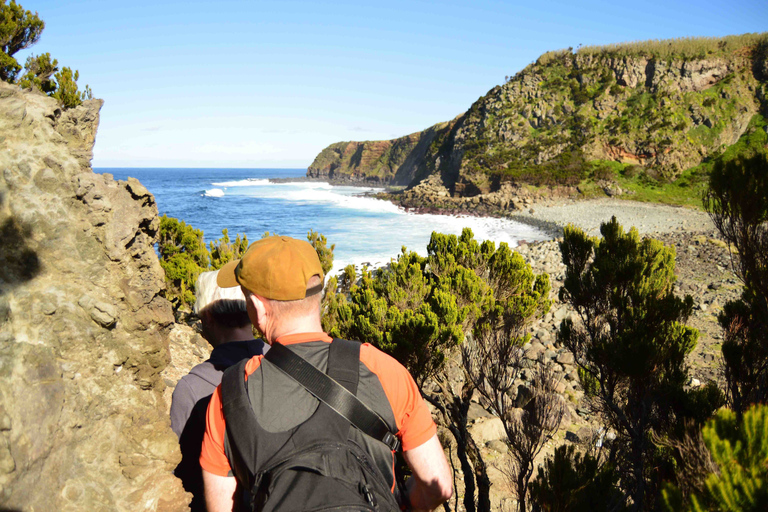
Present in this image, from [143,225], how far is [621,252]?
588 cm

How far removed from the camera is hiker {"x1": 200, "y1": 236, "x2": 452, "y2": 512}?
127 cm

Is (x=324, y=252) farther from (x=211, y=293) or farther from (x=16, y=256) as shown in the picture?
(x=16, y=256)

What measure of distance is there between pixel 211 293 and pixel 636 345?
169 inches

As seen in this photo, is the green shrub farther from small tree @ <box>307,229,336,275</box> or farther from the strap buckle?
the strap buckle

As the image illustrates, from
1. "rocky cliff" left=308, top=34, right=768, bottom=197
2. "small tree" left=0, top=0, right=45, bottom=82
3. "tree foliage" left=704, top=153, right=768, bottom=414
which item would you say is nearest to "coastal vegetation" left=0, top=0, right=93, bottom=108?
"small tree" left=0, top=0, right=45, bottom=82

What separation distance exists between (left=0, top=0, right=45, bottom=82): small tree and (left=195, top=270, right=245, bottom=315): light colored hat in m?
11.6

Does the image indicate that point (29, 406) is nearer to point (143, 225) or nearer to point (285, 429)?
point (285, 429)

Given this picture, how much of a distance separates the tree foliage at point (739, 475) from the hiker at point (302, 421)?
795mm

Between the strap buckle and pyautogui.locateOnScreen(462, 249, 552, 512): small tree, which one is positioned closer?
the strap buckle

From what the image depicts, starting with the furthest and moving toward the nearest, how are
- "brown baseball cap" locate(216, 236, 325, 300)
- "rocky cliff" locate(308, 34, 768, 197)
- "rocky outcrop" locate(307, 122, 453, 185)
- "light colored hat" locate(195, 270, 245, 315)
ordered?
"rocky outcrop" locate(307, 122, 453, 185)
"rocky cliff" locate(308, 34, 768, 197)
"light colored hat" locate(195, 270, 245, 315)
"brown baseball cap" locate(216, 236, 325, 300)

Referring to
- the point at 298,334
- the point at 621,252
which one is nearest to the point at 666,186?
the point at 621,252

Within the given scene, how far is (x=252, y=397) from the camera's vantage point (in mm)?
1393

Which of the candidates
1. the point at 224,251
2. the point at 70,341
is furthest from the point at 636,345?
the point at 224,251

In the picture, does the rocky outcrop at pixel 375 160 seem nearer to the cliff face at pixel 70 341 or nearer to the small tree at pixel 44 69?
the small tree at pixel 44 69
